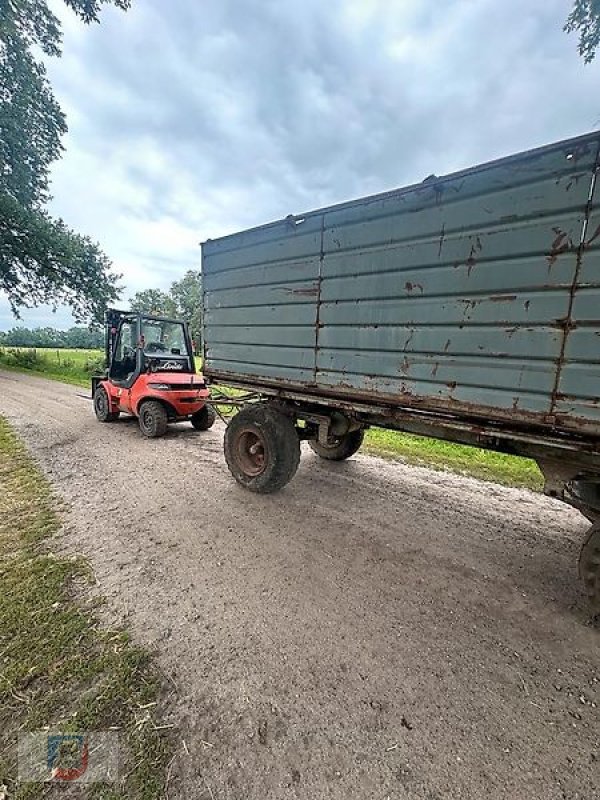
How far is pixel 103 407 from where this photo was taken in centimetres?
776

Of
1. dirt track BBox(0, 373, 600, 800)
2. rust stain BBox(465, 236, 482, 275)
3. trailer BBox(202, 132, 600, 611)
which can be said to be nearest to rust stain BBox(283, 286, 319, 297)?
trailer BBox(202, 132, 600, 611)

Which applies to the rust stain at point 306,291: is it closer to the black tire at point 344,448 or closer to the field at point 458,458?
the black tire at point 344,448

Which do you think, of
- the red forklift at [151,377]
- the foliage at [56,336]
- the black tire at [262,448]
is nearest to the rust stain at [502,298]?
the black tire at [262,448]

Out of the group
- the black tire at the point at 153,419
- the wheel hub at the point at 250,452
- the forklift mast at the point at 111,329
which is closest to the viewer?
the wheel hub at the point at 250,452

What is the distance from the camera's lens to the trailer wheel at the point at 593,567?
2.30 meters

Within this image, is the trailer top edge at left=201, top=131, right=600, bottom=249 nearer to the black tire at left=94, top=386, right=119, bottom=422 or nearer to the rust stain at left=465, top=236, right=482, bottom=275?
the rust stain at left=465, top=236, right=482, bottom=275

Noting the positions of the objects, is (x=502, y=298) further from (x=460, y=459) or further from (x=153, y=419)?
(x=153, y=419)

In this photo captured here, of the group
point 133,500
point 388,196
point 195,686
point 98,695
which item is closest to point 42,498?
point 133,500

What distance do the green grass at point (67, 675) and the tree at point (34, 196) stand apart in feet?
60.7

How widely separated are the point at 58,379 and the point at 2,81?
12.4m

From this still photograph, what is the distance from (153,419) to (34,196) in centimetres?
1897

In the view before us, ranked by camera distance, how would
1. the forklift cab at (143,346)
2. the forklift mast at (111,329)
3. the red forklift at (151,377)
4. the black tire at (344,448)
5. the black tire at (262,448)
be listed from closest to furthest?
1. the black tire at (262,448)
2. the black tire at (344,448)
3. the red forklift at (151,377)
4. the forklift cab at (143,346)
5. the forklift mast at (111,329)

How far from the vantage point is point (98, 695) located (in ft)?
5.67

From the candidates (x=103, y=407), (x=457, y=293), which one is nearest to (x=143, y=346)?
(x=103, y=407)
